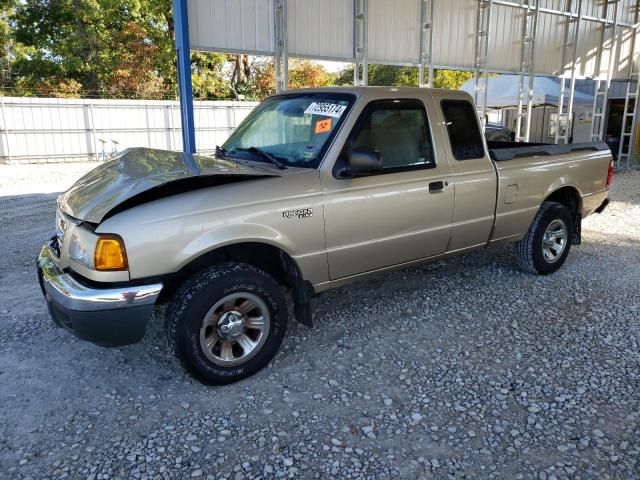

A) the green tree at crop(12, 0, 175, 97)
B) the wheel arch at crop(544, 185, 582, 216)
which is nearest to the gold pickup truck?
the wheel arch at crop(544, 185, 582, 216)

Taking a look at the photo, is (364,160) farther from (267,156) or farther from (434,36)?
(434,36)

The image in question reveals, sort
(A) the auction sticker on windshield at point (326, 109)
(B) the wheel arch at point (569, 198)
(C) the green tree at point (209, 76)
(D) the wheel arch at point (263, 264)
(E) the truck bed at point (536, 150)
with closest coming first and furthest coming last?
(D) the wheel arch at point (263, 264)
(A) the auction sticker on windshield at point (326, 109)
(E) the truck bed at point (536, 150)
(B) the wheel arch at point (569, 198)
(C) the green tree at point (209, 76)

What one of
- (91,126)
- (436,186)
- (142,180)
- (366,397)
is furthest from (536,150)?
(91,126)

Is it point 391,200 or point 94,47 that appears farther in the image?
point 94,47

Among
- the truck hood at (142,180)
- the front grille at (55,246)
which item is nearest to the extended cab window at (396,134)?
the truck hood at (142,180)

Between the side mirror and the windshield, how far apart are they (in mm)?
274

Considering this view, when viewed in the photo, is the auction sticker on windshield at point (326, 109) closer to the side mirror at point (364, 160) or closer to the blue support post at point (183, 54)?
the side mirror at point (364, 160)

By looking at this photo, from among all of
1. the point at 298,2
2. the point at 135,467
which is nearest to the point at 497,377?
the point at 135,467

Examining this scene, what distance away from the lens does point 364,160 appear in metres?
3.49

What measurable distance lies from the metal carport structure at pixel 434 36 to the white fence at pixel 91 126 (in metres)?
10.6

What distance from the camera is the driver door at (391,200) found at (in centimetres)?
371

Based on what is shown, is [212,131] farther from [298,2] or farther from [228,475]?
[228,475]

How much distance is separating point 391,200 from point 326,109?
85 cm

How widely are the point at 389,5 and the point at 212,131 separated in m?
11.2
